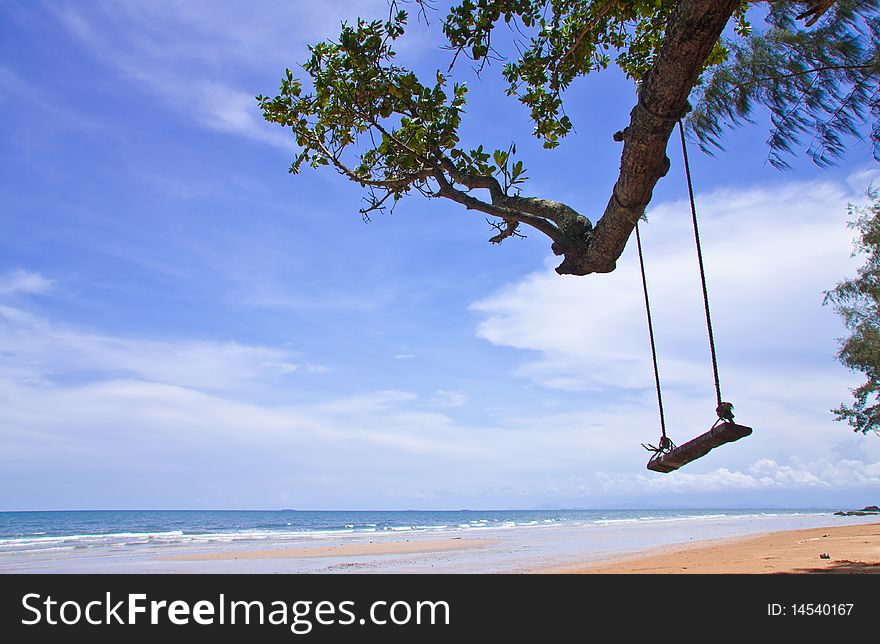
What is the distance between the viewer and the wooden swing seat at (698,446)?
3889 millimetres

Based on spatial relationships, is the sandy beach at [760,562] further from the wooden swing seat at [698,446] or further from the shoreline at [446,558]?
the wooden swing seat at [698,446]

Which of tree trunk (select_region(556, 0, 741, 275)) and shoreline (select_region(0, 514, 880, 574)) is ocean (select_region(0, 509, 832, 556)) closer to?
shoreline (select_region(0, 514, 880, 574))

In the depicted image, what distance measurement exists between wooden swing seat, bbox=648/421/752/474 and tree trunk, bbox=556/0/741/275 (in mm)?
1303

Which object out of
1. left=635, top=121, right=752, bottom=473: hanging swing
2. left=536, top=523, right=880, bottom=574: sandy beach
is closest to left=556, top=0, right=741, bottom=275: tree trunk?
left=635, top=121, right=752, bottom=473: hanging swing

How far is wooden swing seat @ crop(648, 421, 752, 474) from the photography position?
12.8 feet

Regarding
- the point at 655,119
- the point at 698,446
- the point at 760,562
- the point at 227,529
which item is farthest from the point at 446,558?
the point at 227,529

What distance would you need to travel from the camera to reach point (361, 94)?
562 cm

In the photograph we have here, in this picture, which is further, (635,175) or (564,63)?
(564,63)

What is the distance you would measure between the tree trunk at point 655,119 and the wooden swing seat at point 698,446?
1.30 m

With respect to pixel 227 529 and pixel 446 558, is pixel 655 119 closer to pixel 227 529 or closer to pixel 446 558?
pixel 446 558

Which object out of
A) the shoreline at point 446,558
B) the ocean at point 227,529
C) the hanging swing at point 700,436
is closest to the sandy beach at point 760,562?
the shoreline at point 446,558
